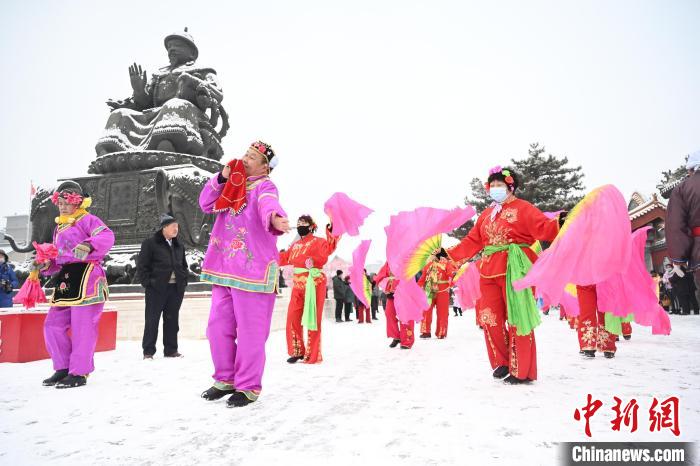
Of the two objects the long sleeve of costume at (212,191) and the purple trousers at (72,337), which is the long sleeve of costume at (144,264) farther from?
the long sleeve of costume at (212,191)

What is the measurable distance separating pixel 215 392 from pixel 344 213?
116 inches

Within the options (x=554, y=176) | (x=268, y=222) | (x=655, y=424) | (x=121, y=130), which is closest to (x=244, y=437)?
(x=268, y=222)

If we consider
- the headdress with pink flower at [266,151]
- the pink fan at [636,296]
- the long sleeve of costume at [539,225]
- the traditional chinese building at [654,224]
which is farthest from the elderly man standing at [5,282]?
the traditional chinese building at [654,224]

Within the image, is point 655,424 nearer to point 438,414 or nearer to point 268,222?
point 438,414

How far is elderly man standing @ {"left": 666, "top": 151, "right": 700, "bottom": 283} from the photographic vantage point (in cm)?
389

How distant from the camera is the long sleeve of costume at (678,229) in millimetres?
3932

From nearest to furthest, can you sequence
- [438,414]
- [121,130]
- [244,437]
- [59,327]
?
[244,437], [438,414], [59,327], [121,130]

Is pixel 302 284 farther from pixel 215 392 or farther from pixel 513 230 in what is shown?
pixel 513 230

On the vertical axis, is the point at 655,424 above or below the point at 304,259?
below

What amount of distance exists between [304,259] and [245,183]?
2.53m

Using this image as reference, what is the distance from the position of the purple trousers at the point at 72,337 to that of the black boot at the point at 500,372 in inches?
151

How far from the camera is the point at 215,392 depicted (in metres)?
3.52

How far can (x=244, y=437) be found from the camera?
8.23ft

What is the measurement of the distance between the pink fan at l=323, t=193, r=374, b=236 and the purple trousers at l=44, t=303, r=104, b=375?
9.29 feet
